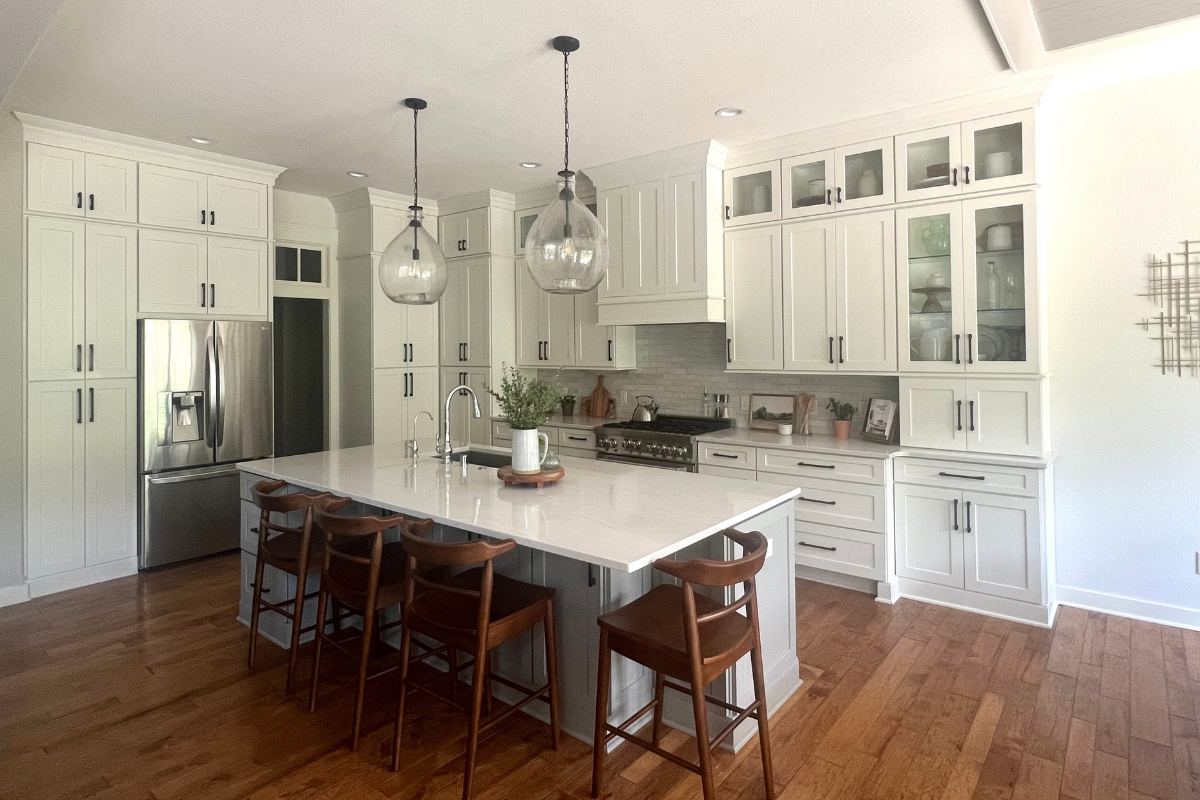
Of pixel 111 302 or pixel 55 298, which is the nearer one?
pixel 55 298

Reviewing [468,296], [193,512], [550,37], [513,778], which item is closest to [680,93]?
[550,37]

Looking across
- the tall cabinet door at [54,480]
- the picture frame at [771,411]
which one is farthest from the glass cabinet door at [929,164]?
the tall cabinet door at [54,480]

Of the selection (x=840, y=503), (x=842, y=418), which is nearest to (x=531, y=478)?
(x=840, y=503)

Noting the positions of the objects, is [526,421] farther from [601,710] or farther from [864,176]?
[864,176]

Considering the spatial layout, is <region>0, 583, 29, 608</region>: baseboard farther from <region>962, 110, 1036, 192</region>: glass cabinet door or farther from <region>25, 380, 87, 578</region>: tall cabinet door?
<region>962, 110, 1036, 192</region>: glass cabinet door

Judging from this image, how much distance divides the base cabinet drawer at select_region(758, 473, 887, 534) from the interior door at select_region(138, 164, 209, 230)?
4188 mm

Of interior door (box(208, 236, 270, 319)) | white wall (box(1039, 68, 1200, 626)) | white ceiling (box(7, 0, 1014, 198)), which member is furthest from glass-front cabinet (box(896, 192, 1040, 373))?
interior door (box(208, 236, 270, 319))

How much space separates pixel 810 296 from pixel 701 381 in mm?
1185

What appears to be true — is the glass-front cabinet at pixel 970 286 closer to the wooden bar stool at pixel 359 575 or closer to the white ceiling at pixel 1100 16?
the white ceiling at pixel 1100 16

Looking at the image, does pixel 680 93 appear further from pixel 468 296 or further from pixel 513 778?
pixel 513 778

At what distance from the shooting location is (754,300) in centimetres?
453

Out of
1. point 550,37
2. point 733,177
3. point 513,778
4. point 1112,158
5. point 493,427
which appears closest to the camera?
point 513,778

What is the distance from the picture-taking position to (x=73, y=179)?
4117 millimetres

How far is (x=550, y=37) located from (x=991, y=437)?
9.86ft
